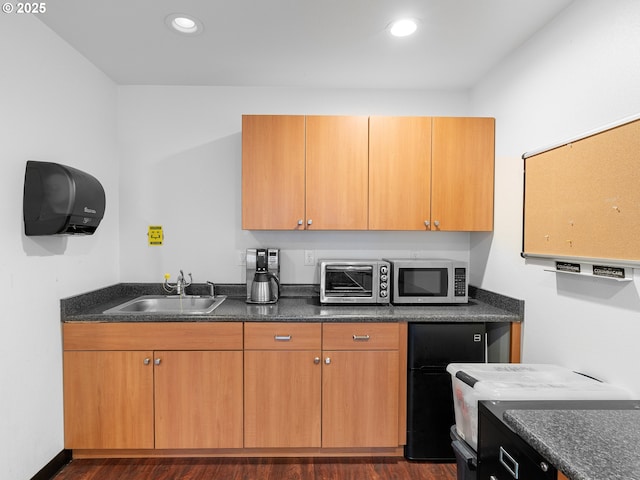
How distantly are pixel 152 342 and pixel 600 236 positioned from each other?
237 centimetres

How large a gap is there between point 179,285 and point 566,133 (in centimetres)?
260

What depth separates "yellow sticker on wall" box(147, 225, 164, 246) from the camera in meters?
2.64

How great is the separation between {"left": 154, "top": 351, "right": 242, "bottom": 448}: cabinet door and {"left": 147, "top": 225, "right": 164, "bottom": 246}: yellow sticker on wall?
97cm

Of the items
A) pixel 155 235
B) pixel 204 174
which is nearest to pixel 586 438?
pixel 204 174

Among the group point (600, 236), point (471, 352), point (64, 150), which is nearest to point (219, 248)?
point (64, 150)

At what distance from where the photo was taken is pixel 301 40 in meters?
2.00

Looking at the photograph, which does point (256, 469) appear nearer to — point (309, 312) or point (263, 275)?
point (309, 312)

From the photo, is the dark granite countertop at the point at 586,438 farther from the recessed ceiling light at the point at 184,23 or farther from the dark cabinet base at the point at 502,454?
the recessed ceiling light at the point at 184,23

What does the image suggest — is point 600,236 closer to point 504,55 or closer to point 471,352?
point 471,352

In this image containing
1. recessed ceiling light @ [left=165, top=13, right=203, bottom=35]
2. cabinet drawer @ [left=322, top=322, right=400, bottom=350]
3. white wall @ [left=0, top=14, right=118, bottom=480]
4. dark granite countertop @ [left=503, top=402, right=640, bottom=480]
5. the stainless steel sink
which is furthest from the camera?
the stainless steel sink

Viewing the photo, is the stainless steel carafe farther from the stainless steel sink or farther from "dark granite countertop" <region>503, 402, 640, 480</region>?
"dark granite countertop" <region>503, 402, 640, 480</region>

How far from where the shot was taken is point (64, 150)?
2.03 m

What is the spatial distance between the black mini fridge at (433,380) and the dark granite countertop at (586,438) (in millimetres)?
864

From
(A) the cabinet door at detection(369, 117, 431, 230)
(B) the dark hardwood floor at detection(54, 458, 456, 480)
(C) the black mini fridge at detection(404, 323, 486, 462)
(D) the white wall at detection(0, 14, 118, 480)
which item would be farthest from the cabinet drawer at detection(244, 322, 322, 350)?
(D) the white wall at detection(0, 14, 118, 480)
